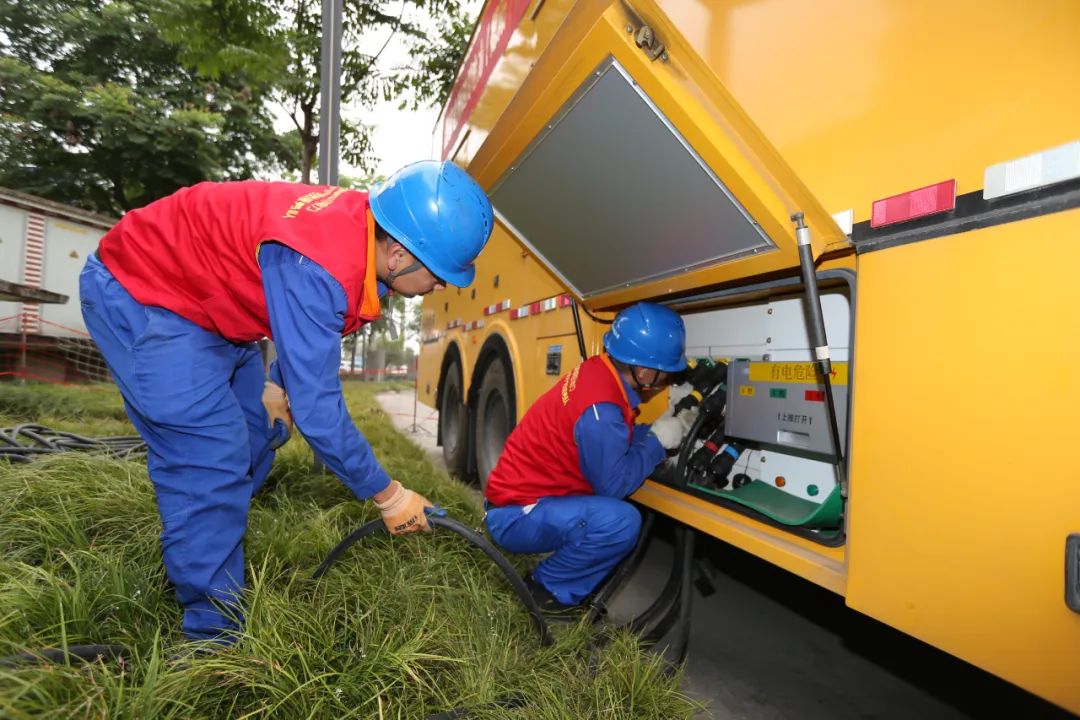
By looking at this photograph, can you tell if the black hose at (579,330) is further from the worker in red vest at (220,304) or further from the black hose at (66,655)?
the black hose at (66,655)

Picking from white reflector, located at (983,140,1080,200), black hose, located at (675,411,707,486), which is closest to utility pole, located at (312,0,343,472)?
black hose, located at (675,411,707,486)

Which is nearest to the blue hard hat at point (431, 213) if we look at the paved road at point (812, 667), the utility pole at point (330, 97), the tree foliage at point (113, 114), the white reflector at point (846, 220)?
the white reflector at point (846, 220)

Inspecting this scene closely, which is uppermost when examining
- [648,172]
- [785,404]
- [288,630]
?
[648,172]

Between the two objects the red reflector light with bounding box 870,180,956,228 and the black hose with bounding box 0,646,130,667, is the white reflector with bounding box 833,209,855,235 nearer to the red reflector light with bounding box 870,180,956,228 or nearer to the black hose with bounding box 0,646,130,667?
the red reflector light with bounding box 870,180,956,228

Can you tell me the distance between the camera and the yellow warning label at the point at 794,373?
207cm

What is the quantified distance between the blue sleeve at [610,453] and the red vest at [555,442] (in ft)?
0.14

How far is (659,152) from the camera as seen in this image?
1.77 m

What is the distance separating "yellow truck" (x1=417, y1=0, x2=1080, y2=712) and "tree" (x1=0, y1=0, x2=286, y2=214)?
11572mm

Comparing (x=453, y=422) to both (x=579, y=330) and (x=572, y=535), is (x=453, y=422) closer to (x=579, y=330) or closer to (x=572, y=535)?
(x=579, y=330)

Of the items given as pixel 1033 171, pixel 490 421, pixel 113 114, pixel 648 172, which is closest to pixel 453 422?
pixel 490 421

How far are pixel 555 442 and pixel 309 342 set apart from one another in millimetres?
1252

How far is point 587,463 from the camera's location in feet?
8.06

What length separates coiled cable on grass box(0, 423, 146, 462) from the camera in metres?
3.27

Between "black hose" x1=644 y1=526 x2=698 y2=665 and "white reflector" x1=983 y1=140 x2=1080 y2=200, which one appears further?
"black hose" x1=644 y1=526 x2=698 y2=665
